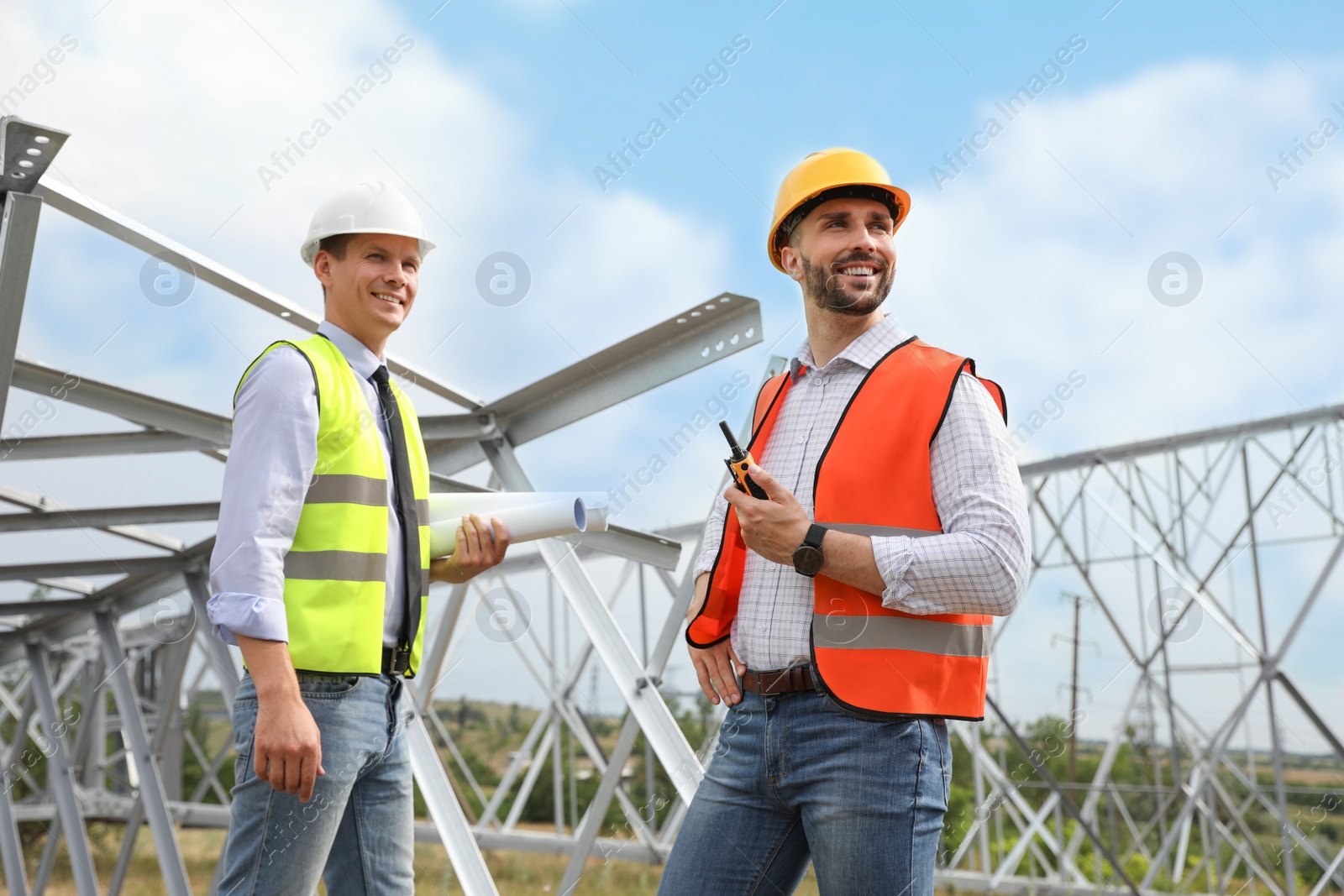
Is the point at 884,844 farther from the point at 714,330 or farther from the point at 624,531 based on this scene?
the point at 624,531

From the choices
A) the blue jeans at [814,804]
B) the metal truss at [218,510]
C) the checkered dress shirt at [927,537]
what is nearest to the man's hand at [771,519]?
the checkered dress shirt at [927,537]

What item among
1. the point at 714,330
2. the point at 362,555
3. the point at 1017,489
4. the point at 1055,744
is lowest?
the point at 1055,744

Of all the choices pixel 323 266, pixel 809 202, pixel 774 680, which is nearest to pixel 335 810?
pixel 774 680

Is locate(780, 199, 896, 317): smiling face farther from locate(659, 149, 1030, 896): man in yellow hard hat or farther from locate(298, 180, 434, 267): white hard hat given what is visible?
locate(298, 180, 434, 267): white hard hat

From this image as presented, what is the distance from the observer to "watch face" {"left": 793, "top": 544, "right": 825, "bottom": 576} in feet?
7.20

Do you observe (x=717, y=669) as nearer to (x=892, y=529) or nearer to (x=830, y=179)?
(x=892, y=529)

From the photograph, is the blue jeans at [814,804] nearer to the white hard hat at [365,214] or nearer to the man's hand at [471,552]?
the man's hand at [471,552]

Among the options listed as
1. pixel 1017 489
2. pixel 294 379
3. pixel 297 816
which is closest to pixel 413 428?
pixel 294 379

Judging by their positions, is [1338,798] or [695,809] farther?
[1338,798]

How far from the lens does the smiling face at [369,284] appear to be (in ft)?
9.31

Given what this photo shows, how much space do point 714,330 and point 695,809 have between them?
271 centimetres

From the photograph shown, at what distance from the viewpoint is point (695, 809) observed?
98.7 inches

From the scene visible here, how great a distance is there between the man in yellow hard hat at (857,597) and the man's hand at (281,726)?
867mm

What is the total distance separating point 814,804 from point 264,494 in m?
1.38
